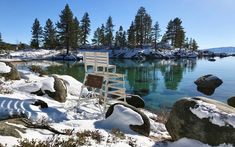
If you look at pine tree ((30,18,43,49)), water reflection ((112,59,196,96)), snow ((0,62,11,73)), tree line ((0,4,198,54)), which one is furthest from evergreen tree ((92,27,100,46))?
snow ((0,62,11,73))

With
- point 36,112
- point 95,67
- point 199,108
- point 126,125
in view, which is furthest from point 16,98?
point 199,108

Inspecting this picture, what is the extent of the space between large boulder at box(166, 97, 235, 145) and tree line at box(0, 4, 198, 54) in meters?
57.3

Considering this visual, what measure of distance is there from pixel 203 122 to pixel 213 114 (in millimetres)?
297

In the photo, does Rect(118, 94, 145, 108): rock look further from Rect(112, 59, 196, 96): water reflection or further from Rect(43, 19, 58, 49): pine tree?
Rect(43, 19, 58, 49): pine tree

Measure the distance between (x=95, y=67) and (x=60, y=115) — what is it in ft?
6.65

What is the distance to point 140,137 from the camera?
5.99m

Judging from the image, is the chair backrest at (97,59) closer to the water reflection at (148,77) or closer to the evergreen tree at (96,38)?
the water reflection at (148,77)

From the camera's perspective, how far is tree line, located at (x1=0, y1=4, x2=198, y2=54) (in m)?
61.2

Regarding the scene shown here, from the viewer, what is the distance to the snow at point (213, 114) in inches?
207

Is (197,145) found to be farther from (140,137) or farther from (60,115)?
(60,115)

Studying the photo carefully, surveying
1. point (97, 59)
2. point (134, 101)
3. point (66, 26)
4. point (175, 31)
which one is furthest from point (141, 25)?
point (97, 59)

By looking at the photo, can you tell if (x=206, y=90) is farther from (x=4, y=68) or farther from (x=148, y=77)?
(x=4, y=68)

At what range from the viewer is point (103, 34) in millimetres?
89125

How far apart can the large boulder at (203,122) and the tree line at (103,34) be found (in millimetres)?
57285
